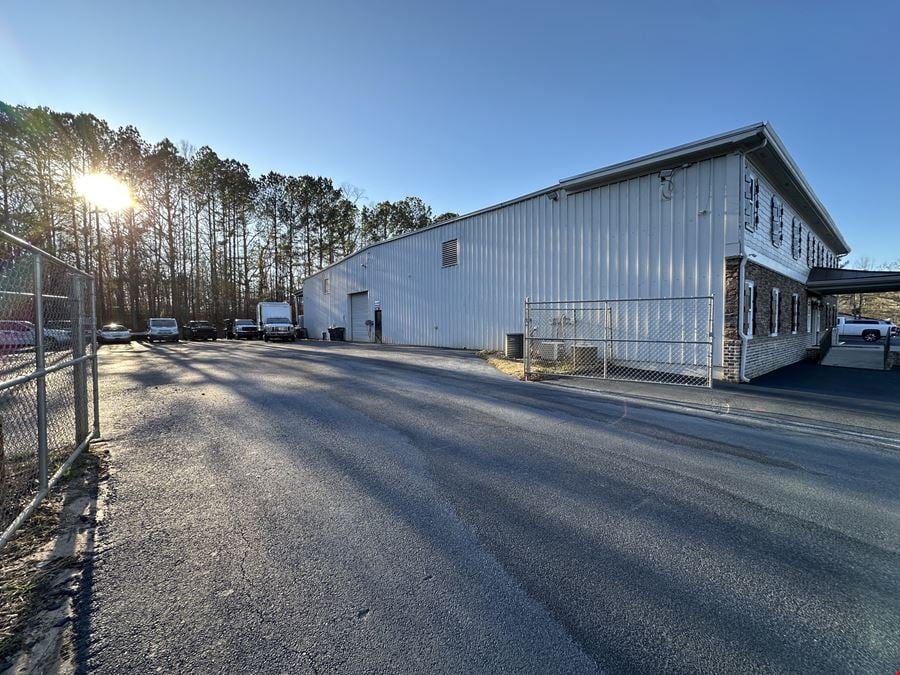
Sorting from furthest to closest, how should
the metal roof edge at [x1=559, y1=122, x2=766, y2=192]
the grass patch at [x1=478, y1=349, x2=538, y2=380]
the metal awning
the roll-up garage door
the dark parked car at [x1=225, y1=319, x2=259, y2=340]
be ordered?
1. the dark parked car at [x1=225, y1=319, x2=259, y2=340]
2. the roll-up garage door
3. the metal awning
4. the grass patch at [x1=478, y1=349, x2=538, y2=380]
5. the metal roof edge at [x1=559, y1=122, x2=766, y2=192]

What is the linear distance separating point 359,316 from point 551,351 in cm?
1658

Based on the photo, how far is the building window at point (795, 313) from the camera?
14.5m

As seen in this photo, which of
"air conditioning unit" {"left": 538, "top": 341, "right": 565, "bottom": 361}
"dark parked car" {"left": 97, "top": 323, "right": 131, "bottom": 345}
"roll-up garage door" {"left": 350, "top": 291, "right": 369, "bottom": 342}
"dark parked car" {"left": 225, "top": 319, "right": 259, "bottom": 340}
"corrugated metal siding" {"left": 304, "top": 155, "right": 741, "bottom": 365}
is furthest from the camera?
"dark parked car" {"left": 225, "top": 319, "right": 259, "bottom": 340}

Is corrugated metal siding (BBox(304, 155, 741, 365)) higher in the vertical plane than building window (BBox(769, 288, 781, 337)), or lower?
higher

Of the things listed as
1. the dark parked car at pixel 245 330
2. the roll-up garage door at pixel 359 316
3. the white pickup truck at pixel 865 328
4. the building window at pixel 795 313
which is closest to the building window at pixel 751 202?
the building window at pixel 795 313

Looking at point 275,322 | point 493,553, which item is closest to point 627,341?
point 493,553

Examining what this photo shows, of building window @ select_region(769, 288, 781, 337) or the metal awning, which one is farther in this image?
the metal awning

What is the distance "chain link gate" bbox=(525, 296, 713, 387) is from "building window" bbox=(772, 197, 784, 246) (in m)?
4.66

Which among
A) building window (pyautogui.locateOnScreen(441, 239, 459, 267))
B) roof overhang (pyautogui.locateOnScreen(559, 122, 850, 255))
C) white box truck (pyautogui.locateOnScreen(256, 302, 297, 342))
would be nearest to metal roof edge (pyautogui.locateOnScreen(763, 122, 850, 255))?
roof overhang (pyautogui.locateOnScreen(559, 122, 850, 255))

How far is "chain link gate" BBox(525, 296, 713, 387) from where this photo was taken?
10.2 metres

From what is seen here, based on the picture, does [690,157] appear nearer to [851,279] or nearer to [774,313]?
[774,313]

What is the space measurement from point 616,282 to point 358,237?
3434 cm

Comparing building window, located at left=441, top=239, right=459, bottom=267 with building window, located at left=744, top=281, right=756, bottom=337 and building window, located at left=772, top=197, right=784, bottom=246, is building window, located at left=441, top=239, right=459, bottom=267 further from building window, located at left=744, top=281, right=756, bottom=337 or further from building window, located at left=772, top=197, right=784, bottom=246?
building window, located at left=772, top=197, right=784, bottom=246

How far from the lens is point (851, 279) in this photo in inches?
547
